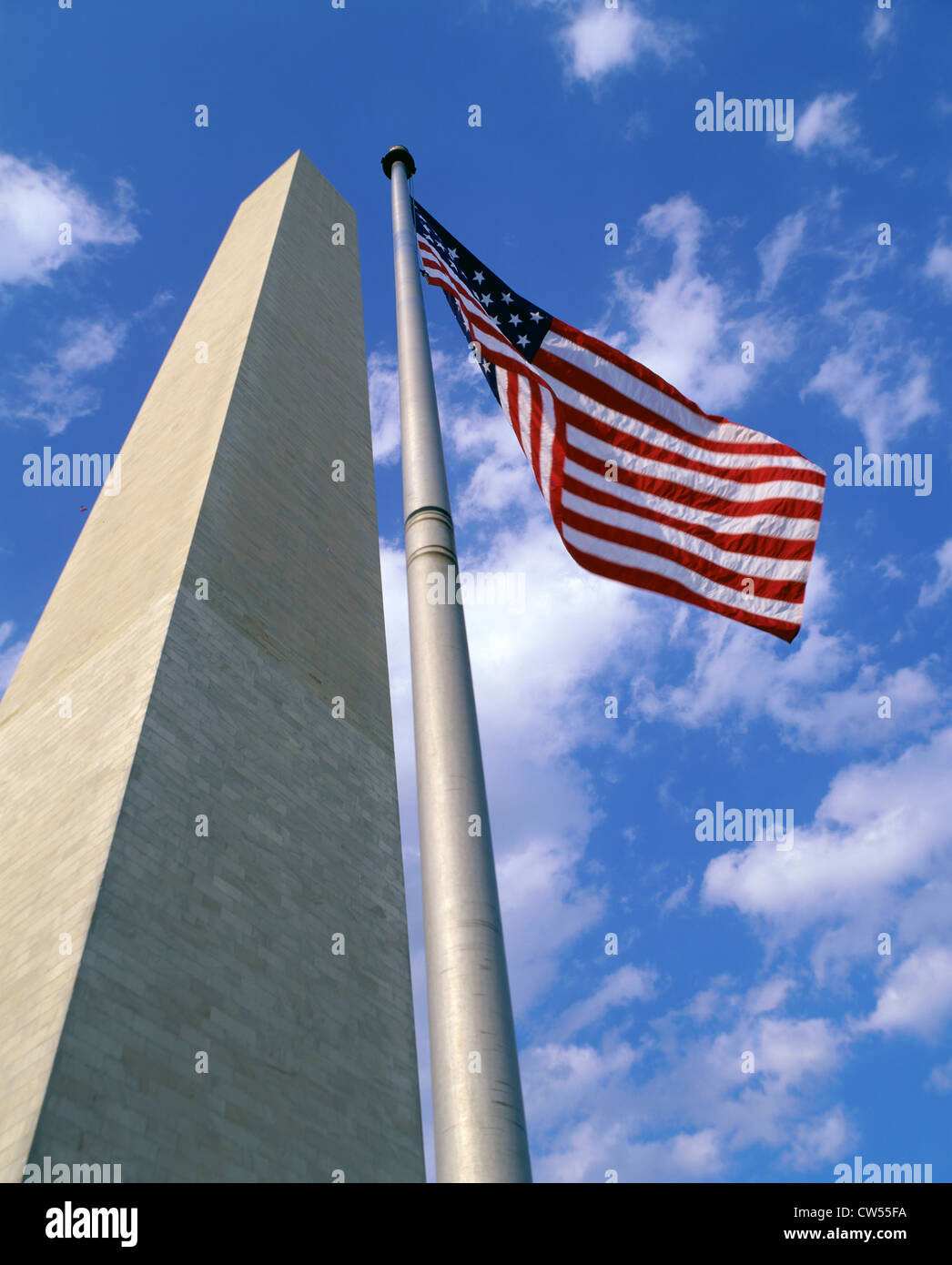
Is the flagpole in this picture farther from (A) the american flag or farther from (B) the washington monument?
(B) the washington monument

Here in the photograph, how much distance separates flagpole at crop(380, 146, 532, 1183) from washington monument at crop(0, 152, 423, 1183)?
4.13m

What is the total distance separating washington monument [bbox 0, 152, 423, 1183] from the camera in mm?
9070

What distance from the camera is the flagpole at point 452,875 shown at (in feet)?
16.8

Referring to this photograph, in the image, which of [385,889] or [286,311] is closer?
[385,889]

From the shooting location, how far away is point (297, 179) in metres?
25.2

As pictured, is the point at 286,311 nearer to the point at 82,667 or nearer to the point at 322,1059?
the point at 82,667

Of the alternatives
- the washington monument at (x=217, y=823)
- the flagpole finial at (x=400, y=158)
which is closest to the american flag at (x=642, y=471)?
the flagpole finial at (x=400, y=158)

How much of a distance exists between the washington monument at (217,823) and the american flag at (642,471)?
16.2 ft

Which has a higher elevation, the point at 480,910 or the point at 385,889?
the point at 385,889

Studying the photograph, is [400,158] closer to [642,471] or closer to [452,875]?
[642,471]

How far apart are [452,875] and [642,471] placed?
5.36 metres

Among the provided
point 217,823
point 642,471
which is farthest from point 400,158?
point 217,823

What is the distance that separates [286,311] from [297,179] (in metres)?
6.56
